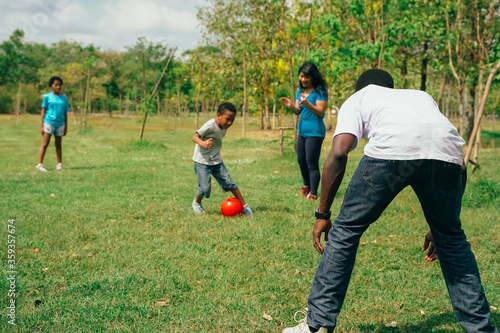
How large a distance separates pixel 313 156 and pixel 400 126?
461cm

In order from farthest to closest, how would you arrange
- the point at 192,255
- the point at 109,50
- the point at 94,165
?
the point at 109,50 → the point at 94,165 → the point at 192,255

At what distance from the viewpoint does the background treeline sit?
12.8 meters

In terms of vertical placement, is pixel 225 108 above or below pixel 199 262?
above

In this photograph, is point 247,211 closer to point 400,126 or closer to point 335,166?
point 335,166

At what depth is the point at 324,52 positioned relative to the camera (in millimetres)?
15328

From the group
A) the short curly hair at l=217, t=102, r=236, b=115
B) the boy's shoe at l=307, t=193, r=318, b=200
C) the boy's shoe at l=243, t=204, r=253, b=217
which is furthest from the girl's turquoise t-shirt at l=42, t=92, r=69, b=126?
the boy's shoe at l=307, t=193, r=318, b=200

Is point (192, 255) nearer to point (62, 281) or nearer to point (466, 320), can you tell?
point (62, 281)

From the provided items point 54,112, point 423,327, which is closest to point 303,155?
point 423,327

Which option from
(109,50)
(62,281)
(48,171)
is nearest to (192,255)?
(62,281)

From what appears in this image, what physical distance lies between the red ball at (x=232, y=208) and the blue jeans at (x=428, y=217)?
3.41 m

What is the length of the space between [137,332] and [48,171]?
8218 mm

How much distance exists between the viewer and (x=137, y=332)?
10.3 ft

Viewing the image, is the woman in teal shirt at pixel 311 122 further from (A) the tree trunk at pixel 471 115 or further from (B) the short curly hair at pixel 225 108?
(A) the tree trunk at pixel 471 115

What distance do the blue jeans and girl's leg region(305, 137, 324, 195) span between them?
14.6 feet
